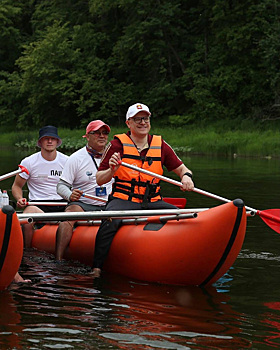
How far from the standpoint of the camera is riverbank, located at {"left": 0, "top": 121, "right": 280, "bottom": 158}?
2217 centimetres

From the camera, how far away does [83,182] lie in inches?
277

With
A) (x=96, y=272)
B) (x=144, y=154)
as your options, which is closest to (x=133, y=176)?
(x=144, y=154)

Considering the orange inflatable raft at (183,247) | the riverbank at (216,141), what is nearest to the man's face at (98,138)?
the orange inflatable raft at (183,247)

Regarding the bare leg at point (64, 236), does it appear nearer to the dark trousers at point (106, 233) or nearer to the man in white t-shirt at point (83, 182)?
the man in white t-shirt at point (83, 182)

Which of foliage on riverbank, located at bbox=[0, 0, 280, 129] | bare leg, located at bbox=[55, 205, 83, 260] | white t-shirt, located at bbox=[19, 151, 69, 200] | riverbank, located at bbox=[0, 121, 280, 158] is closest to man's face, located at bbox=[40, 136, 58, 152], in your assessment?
white t-shirt, located at bbox=[19, 151, 69, 200]

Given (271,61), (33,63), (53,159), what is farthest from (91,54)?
(53,159)

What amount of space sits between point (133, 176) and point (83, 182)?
1040 millimetres

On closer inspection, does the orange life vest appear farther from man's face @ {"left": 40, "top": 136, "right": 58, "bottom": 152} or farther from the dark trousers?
man's face @ {"left": 40, "top": 136, "right": 58, "bottom": 152}

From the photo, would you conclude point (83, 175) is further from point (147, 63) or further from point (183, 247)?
point (147, 63)

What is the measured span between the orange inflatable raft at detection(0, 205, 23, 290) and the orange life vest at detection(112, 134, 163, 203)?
117 cm

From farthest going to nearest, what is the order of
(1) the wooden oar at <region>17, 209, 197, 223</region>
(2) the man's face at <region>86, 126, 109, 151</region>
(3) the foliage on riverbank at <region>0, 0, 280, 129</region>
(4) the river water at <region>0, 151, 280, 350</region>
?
1. (3) the foliage on riverbank at <region>0, 0, 280, 129</region>
2. (2) the man's face at <region>86, 126, 109, 151</region>
3. (1) the wooden oar at <region>17, 209, 197, 223</region>
4. (4) the river water at <region>0, 151, 280, 350</region>

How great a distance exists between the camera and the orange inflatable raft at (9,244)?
518cm

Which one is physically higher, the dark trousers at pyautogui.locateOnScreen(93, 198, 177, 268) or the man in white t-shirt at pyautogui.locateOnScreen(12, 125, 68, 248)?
the man in white t-shirt at pyautogui.locateOnScreen(12, 125, 68, 248)

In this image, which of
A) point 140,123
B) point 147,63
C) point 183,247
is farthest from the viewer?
point 147,63
